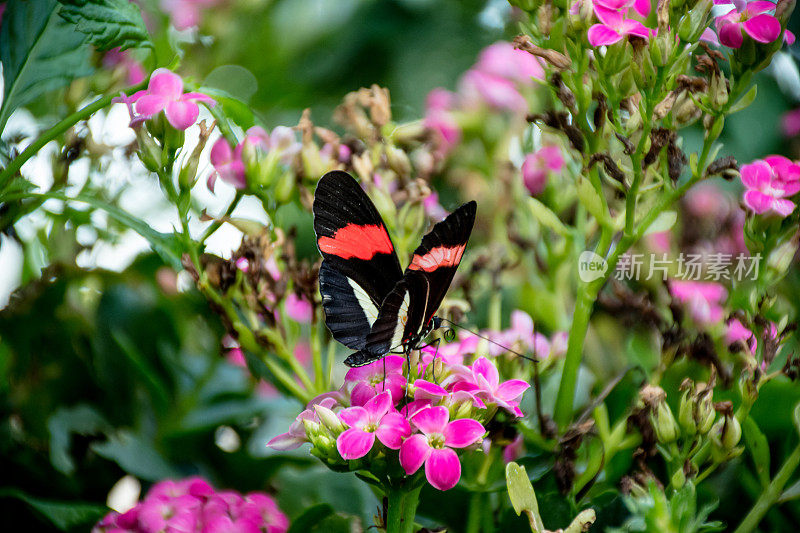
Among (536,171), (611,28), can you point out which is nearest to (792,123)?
(536,171)

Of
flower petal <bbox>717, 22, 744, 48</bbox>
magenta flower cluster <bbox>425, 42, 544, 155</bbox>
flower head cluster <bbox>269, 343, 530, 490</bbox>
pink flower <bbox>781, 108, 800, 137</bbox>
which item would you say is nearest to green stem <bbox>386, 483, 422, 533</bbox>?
flower head cluster <bbox>269, 343, 530, 490</bbox>

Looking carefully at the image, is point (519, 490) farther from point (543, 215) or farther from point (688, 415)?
point (543, 215)

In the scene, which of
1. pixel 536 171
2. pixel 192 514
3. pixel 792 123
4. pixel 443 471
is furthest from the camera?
pixel 792 123

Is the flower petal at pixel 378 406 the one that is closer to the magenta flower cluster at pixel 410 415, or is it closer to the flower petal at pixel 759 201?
the magenta flower cluster at pixel 410 415

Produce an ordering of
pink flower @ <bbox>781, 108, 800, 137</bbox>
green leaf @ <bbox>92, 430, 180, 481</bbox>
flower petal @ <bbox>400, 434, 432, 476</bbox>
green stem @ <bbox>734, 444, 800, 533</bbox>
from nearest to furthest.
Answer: flower petal @ <bbox>400, 434, 432, 476</bbox> < green stem @ <bbox>734, 444, 800, 533</bbox> < green leaf @ <bbox>92, 430, 180, 481</bbox> < pink flower @ <bbox>781, 108, 800, 137</bbox>

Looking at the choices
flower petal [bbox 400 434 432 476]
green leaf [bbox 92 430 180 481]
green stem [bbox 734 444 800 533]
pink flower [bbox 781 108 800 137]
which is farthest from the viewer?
pink flower [bbox 781 108 800 137]

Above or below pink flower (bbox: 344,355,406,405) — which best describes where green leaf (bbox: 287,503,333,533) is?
below

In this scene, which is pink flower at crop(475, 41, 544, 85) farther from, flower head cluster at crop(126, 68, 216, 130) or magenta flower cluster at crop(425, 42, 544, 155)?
flower head cluster at crop(126, 68, 216, 130)
